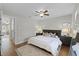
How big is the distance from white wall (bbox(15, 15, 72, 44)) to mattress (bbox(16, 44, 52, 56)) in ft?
0.34

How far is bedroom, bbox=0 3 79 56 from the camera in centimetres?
150

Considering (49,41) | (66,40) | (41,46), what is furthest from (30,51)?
(66,40)

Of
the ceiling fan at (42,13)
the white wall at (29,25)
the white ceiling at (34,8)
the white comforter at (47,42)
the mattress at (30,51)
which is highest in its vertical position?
the white ceiling at (34,8)

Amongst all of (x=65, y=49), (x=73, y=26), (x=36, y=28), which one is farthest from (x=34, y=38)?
(x=73, y=26)

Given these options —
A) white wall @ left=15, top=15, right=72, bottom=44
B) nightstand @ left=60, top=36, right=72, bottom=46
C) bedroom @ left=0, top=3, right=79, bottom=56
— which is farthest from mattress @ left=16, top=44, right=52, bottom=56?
nightstand @ left=60, top=36, right=72, bottom=46

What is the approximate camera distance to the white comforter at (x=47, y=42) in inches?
58.9

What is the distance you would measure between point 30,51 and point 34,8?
58 cm

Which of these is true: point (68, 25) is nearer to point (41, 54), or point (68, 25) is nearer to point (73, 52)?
point (73, 52)

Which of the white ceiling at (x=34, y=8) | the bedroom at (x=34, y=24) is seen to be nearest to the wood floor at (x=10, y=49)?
the bedroom at (x=34, y=24)

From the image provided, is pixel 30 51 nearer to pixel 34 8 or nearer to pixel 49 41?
pixel 49 41

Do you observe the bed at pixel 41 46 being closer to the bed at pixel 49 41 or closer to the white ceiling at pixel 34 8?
the bed at pixel 49 41

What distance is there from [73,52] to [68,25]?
0.37 meters

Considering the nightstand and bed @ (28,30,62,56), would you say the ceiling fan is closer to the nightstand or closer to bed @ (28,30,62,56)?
bed @ (28,30,62,56)

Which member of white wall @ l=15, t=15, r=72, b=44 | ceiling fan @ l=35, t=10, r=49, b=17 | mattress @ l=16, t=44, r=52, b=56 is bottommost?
mattress @ l=16, t=44, r=52, b=56
